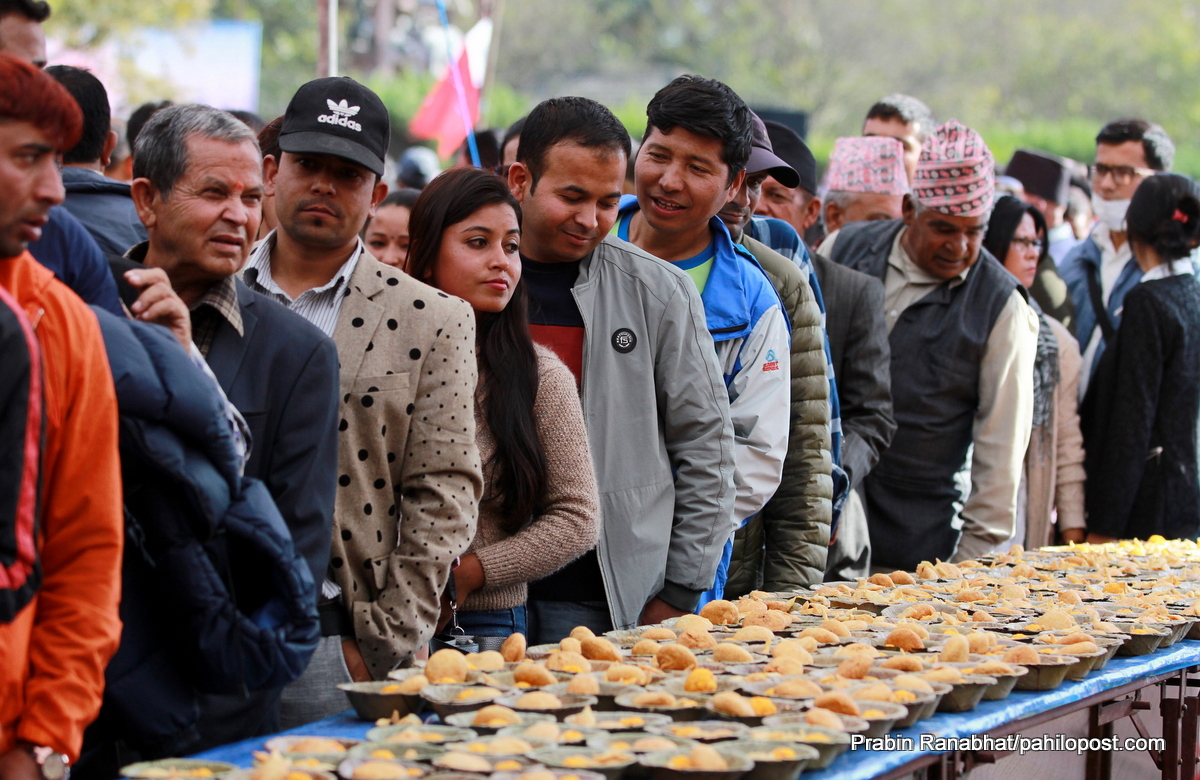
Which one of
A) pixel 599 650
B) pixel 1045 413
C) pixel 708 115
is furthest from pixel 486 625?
pixel 1045 413

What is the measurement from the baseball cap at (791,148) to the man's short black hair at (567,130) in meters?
1.54

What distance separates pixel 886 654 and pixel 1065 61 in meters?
49.1

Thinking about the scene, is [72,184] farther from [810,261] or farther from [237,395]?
[810,261]

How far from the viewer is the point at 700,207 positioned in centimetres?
334

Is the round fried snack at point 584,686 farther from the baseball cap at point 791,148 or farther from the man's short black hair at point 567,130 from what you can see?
the baseball cap at point 791,148

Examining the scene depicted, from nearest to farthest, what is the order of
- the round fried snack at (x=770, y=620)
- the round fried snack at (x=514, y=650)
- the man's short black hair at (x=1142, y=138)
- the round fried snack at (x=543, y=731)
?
the round fried snack at (x=543, y=731) → the round fried snack at (x=514, y=650) → the round fried snack at (x=770, y=620) → the man's short black hair at (x=1142, y=138)

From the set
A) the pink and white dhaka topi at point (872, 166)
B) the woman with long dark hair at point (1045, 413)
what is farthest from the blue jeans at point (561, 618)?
the pink and white dhaka topi at point (872, 166)

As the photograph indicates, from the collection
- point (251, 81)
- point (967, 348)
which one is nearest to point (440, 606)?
point (967, 348)

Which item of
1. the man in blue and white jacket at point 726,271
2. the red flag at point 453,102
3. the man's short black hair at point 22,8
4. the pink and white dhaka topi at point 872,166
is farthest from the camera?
the red flag at point 453,102

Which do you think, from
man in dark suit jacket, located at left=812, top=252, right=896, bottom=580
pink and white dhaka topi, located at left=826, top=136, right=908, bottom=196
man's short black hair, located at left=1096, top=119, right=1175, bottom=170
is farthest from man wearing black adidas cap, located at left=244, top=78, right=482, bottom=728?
man's short black hair, located at left=1096, top=119, right=1175, bottom=170

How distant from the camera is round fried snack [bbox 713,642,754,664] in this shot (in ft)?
7.67

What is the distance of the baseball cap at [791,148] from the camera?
457 cm

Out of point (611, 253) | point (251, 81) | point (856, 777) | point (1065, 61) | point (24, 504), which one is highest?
point (1065, 61)

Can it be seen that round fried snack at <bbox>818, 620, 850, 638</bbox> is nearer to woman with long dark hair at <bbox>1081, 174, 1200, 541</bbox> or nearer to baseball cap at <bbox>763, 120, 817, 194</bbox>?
baseball cap at <bbox>763, 120, 817, 194</bbox>
